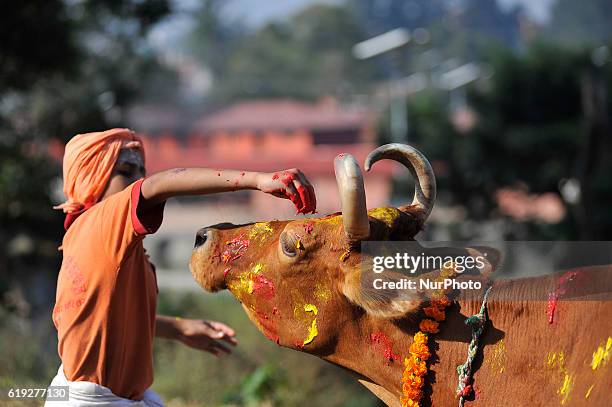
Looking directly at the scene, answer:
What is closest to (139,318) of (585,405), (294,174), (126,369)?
(126,369)

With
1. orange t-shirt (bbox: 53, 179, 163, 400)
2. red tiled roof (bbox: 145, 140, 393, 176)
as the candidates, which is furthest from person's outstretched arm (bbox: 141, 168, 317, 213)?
red tiled roof (bbox: 145, 140, 393, 176)

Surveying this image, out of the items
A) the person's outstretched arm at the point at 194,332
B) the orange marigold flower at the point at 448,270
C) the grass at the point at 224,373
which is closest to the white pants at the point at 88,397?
the person's outstretched arm at the point at 194,332

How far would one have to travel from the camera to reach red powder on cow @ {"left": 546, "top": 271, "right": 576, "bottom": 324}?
3.59 meters

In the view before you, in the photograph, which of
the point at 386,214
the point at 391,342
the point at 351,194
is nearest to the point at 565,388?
the point at 391,342

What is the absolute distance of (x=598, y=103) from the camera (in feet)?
46.2

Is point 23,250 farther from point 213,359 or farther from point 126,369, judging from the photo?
point 126,369

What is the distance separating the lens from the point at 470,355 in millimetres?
3574

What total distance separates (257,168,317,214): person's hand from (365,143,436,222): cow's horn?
406 mm

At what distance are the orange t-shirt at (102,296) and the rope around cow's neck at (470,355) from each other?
1.27 metres

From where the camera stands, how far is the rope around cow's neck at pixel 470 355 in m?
3.58

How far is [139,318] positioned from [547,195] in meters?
19.7

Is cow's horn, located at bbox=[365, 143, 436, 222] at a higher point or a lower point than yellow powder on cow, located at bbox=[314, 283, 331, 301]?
higher

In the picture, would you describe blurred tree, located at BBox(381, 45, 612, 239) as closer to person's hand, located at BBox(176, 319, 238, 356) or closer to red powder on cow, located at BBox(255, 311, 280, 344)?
person's hand, located at BBox(176, 319, 238, 356)
